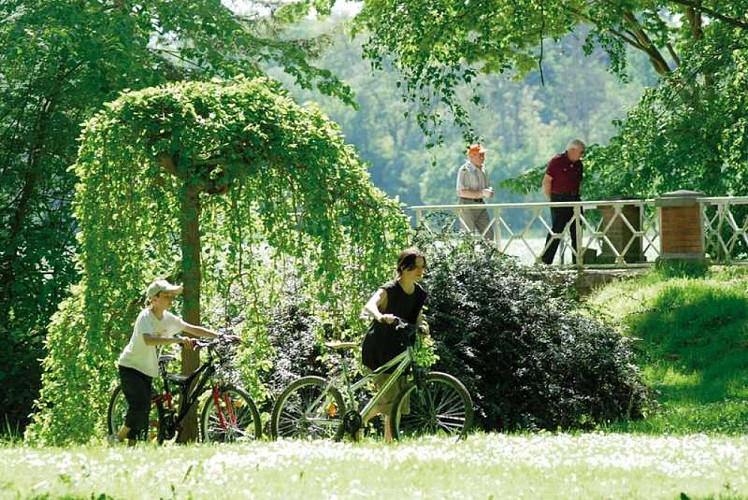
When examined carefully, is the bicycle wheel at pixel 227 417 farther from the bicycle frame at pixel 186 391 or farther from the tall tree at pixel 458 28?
the tall tree at pixel 458 28

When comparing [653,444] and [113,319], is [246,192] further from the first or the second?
[653,444]

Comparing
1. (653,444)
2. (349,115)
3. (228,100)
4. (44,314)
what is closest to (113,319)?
(228,100)

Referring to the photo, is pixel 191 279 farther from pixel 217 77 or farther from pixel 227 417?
pixel 217 77

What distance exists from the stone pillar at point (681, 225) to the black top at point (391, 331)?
33.9ft

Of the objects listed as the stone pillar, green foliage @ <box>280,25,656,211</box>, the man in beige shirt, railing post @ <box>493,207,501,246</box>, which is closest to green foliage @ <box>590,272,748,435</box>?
the stone pillar

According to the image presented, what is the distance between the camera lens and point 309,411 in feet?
37.6

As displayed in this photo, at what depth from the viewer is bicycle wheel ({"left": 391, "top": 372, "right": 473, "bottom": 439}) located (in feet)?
36.0

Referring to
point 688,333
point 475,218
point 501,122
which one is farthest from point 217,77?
point 501,122

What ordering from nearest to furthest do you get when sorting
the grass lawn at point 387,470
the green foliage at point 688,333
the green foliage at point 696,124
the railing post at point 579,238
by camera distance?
the grass lawn at point 387,470 < the green foliage at point 688,333 < the green foliage at point 696,124 < the railing post at point 579,238

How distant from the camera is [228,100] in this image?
11.4 m

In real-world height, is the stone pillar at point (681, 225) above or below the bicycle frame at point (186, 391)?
above

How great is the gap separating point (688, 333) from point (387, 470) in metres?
11.0

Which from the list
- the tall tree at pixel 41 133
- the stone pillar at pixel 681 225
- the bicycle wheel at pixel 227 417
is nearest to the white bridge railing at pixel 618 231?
the stone pillar at pixel 681 225

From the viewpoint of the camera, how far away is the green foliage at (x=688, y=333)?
56.1ft
